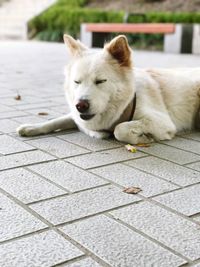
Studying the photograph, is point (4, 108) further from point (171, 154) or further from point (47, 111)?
point (171, 154)

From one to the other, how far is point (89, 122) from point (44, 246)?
1921 millimetres

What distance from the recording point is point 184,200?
2592 millimetres

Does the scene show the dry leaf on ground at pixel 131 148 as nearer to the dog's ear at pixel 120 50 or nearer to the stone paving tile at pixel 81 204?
the dog's ear at pixel 120 50

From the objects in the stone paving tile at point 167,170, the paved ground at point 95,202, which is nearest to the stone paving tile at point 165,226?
the paved ground at point 95,202

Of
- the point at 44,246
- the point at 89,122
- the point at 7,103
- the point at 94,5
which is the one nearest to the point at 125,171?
the point at 89,122

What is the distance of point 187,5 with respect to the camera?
59.1ft

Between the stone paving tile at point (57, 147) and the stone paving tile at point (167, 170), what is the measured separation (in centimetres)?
48

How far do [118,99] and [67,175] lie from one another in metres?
1.03

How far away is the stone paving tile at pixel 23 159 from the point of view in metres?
3.16

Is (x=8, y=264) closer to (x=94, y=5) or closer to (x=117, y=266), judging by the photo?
(x=117, y=266)

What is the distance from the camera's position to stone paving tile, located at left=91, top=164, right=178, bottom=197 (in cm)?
275

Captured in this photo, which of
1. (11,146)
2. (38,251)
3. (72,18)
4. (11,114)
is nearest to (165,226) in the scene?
(38,251)

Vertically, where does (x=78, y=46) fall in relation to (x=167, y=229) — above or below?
above

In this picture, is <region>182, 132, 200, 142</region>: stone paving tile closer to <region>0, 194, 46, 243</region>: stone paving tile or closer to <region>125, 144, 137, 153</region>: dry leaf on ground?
<region>125, 144, 137, 153</region>: dry leaf on ground
